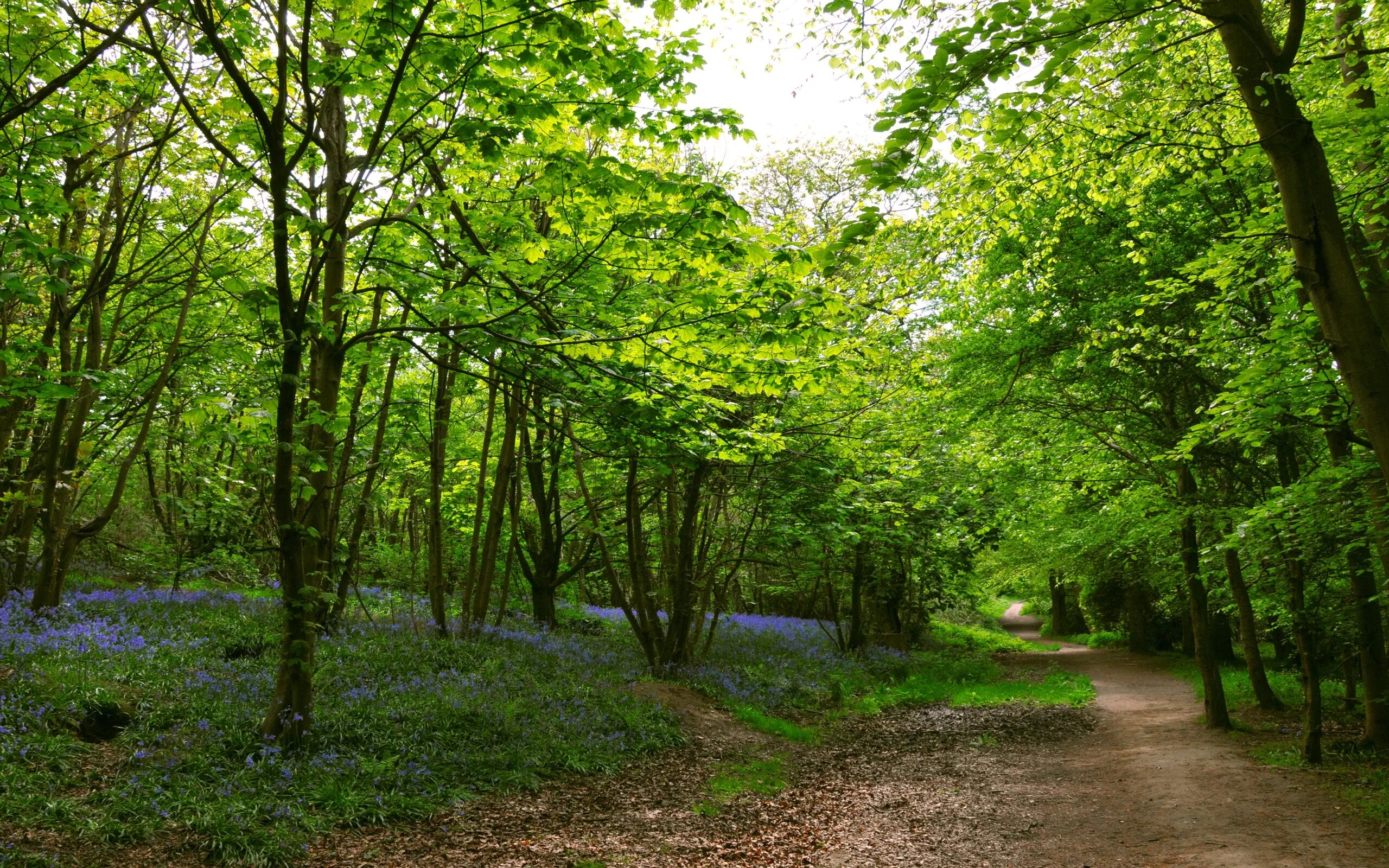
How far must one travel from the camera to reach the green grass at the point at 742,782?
7711 millimetres

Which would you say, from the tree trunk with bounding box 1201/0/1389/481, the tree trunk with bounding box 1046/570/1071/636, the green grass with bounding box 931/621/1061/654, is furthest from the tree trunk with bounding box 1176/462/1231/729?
the tree trunk with bounding box 1046/570/1071/636

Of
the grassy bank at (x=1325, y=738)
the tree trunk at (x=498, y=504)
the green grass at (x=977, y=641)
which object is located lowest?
the green grass at (x=977, y=641)

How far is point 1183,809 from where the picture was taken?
25.4ft

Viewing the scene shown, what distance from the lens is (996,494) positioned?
17719mm

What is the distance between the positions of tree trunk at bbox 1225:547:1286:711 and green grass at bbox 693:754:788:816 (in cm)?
633

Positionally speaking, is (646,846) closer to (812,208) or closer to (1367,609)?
(1367,609)

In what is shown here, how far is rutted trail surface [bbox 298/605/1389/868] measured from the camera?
6117 millimetres

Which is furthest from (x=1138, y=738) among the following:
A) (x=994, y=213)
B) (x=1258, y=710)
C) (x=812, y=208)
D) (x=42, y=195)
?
(x=42, y=195)

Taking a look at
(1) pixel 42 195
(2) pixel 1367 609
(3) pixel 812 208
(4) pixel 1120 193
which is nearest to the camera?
(1) pixel 42 195

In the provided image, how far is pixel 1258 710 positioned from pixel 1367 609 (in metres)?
4.64

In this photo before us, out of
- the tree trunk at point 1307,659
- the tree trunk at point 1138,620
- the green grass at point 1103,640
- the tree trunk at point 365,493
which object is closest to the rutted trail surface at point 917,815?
the tree trunk at point 1307,659

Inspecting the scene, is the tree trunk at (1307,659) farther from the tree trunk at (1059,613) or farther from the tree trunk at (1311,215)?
the tree trunk at (1059,613)

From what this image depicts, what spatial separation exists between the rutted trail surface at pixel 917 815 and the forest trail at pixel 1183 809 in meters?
0.02

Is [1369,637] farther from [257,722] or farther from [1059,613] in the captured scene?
[1059,613]
